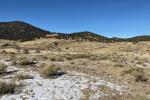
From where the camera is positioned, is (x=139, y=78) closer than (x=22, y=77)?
No

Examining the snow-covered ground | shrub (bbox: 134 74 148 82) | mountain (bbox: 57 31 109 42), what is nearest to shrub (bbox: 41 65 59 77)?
the snow-covered ground

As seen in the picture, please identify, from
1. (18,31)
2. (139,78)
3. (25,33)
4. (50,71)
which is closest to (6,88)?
(50,71)

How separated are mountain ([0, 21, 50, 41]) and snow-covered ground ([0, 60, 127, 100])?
107 meters

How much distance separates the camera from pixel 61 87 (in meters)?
19.0

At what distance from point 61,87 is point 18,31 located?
127948mm

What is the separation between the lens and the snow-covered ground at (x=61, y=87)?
17172mm

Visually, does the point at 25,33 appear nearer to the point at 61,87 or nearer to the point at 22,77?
the point at 22,77

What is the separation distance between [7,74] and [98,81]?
6.55m

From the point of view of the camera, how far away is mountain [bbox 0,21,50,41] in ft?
435

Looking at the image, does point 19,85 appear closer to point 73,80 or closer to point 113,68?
point 73,80

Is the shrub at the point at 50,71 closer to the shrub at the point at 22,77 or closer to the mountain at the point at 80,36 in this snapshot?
the shrub at the point at 22,77

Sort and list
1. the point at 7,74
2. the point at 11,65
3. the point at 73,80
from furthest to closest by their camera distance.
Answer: the point at 11,65 → the point at 7,74 → the point at 73,80

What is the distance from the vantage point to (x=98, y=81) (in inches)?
818

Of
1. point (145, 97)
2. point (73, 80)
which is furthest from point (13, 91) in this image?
point (145, 97)
